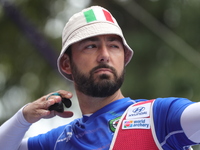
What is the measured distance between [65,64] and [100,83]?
0.44 m

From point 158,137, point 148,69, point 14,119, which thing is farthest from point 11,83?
point 158,137

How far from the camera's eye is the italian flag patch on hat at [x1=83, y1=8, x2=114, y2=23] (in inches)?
104

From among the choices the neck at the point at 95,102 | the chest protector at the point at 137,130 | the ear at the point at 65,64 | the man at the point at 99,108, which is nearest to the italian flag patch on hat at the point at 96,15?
the man at the point at 99,108

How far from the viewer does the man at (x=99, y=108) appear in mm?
2131

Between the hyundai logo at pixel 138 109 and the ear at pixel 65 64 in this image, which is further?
the ear at pixel 65 64

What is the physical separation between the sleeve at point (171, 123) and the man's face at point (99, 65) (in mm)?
430

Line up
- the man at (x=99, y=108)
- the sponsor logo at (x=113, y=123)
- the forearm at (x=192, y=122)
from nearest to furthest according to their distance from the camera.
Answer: the forearm at (x=192, y=122) → the man at (x=99, y=108) → the sponsor logo at (x=113, y=123)

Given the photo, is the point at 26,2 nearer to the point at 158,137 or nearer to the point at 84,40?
the point at 84,40

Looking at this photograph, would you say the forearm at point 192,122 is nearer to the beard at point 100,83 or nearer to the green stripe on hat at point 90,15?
the beard at point 100,83

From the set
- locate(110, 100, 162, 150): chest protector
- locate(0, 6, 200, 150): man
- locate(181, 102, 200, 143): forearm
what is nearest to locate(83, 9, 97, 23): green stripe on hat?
locate(0, 6, 200, 150): man

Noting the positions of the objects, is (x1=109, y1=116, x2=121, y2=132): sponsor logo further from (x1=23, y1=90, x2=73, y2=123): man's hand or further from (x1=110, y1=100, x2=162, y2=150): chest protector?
(x1=23, y1=90, x2=73, y2=123): man's hand

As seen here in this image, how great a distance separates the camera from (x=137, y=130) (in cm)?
220

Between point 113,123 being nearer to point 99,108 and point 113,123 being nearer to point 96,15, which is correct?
point 99,108

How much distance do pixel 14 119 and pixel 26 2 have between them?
249 inches
